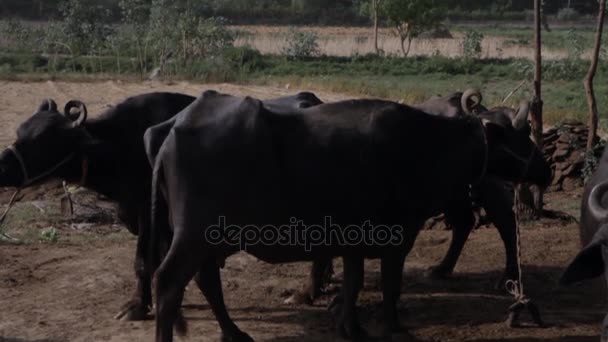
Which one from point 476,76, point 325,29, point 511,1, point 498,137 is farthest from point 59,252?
point 511,1

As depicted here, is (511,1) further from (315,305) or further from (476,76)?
(315,305)

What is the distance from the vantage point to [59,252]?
428 inches

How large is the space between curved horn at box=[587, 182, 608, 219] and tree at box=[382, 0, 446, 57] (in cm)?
3862

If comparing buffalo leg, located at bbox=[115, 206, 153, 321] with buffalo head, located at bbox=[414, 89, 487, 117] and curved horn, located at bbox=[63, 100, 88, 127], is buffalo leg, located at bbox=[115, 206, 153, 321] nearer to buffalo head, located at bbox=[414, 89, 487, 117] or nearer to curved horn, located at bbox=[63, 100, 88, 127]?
curved horn, located at bbox=[63, 100, 88, 127]

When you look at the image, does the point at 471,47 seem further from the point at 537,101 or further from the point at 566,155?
the point at 537,101

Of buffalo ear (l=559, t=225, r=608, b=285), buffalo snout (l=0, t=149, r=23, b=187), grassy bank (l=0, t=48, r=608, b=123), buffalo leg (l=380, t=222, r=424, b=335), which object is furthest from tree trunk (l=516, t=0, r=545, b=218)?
grassy bank (l=0, t=48, r=608, b=123)

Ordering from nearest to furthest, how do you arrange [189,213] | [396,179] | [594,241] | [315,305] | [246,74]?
[594,241], [189,213], [396,179], [315,305], [246,74]

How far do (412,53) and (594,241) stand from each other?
4364 cm

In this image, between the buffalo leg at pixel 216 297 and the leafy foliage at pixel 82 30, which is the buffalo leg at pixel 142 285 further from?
the leafy foliage at pixel 82 30

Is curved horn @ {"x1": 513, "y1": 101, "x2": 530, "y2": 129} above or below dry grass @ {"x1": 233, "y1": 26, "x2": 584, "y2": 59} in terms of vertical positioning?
above

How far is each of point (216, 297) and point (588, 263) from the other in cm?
296

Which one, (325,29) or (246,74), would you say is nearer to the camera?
(246,74)

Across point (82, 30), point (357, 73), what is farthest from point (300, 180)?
point (82, 30)

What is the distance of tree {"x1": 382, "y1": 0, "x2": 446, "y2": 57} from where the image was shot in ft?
151
